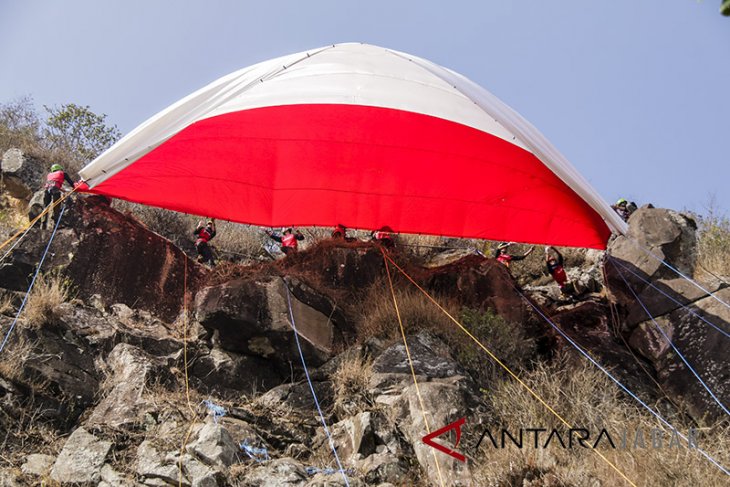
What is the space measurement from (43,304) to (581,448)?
20.7 feet

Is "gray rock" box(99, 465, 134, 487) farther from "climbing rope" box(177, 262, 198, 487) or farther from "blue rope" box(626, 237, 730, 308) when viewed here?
"blue rope" box(626, 237, 730, 308)

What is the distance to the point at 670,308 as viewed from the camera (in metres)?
8.01

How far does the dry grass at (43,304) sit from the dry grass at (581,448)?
17.5 ft

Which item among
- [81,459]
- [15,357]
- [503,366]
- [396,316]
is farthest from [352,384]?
[15,357]

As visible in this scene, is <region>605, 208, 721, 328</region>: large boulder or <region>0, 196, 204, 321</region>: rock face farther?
<region>0, 196, 204, 321</region>: rock face

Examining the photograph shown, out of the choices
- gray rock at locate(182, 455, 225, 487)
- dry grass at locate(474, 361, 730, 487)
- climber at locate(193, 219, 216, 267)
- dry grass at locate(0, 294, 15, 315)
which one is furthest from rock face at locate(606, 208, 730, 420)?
dry grass at locate(0, 294, 15, 315)

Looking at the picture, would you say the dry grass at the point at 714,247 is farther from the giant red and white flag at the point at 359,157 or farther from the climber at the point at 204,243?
the climber at the point at 204,243

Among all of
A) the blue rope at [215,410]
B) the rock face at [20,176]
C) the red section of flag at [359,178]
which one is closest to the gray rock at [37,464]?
the blue rope at [215,410]

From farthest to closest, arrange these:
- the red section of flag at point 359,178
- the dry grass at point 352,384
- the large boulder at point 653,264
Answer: the red section of flag at point 359,178, the large boulder at point 653,264, the dry grass at point 352,384

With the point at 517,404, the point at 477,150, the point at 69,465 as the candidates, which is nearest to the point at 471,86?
the point at 477,150

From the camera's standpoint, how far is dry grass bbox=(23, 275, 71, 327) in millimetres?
7486

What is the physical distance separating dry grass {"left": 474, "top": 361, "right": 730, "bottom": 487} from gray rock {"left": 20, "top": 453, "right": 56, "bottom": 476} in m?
4.04

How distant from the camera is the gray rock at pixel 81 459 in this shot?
5.70 meters

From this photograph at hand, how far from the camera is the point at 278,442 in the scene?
→ 6.54m
